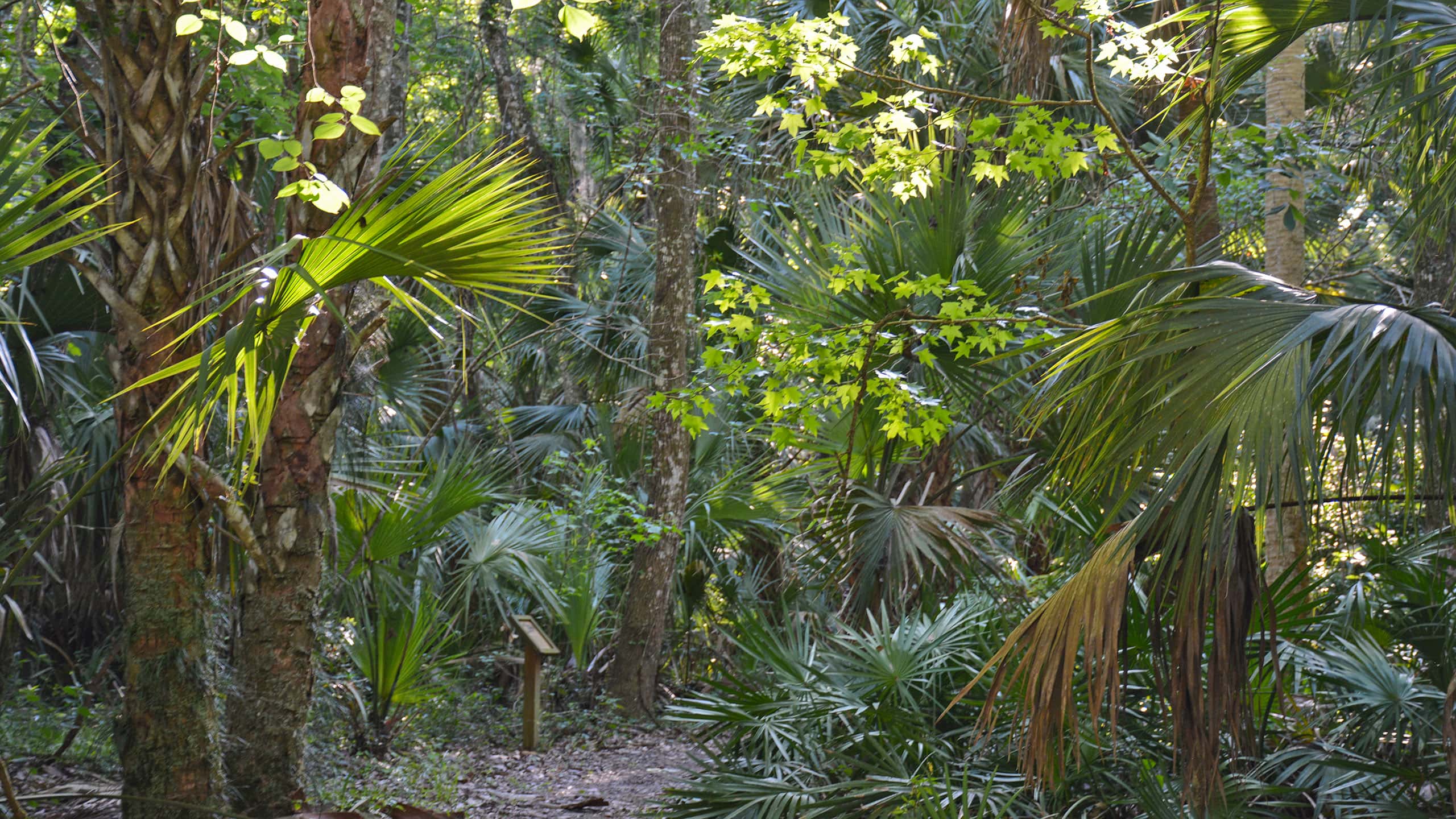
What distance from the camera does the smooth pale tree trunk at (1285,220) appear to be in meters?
5.73

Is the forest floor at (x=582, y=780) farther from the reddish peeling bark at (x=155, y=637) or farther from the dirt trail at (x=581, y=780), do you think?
the reddish peeling bark at (x=155, y=637)

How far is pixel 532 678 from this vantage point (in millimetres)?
7008

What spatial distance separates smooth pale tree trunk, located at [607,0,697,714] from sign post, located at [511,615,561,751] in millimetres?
1201

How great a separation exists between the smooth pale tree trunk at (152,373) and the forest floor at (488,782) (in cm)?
34

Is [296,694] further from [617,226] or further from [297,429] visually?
[617,226]

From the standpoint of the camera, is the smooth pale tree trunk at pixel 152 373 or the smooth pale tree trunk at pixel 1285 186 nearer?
the smooth pale tree trunk at pixel 152 373

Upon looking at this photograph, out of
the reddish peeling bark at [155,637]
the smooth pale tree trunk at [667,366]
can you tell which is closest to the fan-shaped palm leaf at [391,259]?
the reddish peeling bark at [155,637]

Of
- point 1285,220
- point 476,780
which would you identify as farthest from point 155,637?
point 1285,220

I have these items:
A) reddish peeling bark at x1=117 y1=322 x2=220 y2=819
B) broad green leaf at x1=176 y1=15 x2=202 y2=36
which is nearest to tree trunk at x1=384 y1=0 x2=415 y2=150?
reddish peeling bark at x1=117 y1=322 x2=220 y2=819

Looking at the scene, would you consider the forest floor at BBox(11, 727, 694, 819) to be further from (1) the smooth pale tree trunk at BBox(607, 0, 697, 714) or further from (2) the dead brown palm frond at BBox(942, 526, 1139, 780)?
(2) the dead brown palm frond at BBox(942, 526, 1139, 780)

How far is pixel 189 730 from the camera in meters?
3.04

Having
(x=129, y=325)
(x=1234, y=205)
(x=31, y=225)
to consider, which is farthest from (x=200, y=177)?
(x=1234, y=205)

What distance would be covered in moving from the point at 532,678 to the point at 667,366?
7.79 ft

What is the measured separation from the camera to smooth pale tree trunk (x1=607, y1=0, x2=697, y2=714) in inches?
316
